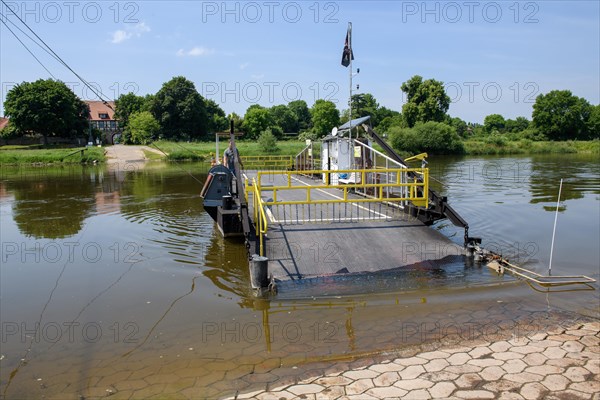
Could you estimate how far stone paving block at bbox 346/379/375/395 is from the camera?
16.9 feet

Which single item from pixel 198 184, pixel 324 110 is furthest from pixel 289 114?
pixel 198 184

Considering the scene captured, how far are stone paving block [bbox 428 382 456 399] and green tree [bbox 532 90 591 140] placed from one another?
101 meters

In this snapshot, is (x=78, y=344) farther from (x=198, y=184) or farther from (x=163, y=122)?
(x=163, y=122)

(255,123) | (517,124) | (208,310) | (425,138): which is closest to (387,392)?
(208,310)

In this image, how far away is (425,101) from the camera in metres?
80.2

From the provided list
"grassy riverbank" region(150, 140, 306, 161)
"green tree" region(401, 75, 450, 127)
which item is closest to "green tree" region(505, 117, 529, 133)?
"green tree" region(401, 75, 450, 127)

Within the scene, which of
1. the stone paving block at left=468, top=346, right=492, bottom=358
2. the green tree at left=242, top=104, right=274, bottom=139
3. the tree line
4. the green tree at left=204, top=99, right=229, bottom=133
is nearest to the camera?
the stone paving block at left=468, top=346, right=492, bottom=358

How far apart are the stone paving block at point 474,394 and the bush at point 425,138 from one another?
6299cm

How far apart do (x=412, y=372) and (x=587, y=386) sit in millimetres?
1903

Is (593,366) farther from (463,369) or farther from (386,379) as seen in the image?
(386,379)

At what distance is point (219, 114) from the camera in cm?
10675

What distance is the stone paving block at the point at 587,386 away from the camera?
5.04m

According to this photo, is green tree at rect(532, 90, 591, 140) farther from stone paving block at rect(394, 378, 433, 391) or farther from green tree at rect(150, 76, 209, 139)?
stone paving block at rect(394, 378, 433, 391)

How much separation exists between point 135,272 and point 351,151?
9.18 metres
